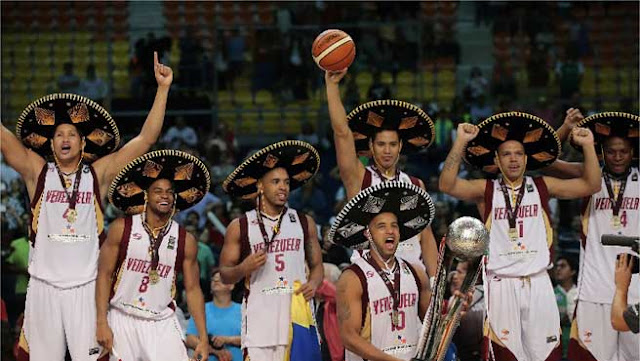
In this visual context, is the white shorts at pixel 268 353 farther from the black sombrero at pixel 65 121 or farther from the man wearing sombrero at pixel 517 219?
the black sombrero at pixel 65 121

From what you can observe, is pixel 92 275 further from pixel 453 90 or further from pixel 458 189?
pixel 453 90

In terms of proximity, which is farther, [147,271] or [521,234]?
[521,234]

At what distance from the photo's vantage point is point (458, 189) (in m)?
12.9

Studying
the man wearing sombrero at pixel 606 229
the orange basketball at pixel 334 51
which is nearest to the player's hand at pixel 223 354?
the man wearing sombrero at pixel 606 229

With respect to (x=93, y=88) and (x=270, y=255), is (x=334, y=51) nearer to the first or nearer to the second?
(x=270, y=255)

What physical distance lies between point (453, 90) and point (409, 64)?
81cm

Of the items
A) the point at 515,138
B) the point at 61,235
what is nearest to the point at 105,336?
the point at 61,235

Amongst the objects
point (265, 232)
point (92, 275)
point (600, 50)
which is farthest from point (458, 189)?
point (600, 50)

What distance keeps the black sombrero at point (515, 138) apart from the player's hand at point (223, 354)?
3.03m

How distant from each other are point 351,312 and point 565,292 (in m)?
5.23

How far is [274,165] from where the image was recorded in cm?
1272

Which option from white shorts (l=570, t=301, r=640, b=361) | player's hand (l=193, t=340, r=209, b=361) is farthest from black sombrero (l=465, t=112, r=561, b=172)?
player's hand (l=193, t=340, r=209, b=361)

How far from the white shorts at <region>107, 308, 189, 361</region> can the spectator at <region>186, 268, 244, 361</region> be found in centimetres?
183

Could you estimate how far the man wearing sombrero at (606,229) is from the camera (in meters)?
13.1
